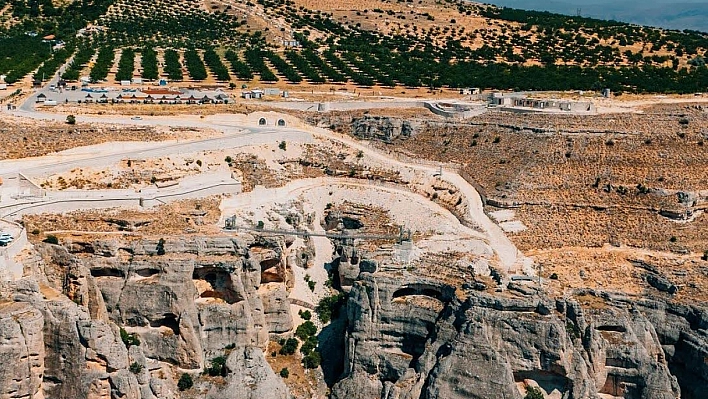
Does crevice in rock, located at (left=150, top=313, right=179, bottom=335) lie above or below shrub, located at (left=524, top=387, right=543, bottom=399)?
below

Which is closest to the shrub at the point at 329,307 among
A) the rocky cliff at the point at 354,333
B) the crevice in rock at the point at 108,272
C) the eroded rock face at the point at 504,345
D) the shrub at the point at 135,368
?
the rocky cliff at the point at 354,333

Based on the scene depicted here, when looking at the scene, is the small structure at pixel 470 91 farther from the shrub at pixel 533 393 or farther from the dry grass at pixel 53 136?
the shrub at pixel 533 393

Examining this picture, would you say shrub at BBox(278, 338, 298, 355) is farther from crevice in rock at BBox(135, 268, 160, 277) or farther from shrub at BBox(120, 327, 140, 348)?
crevice in rock at BBox(135, 268, 160, 277)

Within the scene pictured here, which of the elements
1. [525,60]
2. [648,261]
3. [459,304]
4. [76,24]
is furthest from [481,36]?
[459,304]

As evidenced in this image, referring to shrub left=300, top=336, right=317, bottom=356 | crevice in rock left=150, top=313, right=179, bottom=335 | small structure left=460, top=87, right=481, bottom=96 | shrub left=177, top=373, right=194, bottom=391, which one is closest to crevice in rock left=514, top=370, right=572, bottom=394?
shrub left=300, top=336, right=317, bottom=356

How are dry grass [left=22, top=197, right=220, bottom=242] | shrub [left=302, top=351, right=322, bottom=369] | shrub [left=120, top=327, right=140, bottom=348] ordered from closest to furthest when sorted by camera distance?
shrub [left=120, top=327, right=140, bottom=348]
dry grass [left=22, top=197, right=220, bottom=242]
shrub [left=302, top=351, right=322, bottom=369]

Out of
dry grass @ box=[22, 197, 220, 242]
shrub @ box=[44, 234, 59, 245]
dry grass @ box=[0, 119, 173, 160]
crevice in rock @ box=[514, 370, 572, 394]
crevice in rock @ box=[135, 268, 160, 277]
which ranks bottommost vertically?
crevice in rock @ box=[514, 370, 572, 394]

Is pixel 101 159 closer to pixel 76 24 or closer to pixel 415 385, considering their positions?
pixel 415 385

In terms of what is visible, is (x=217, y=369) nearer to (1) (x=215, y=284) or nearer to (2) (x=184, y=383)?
(2) (x=184, y=383)
